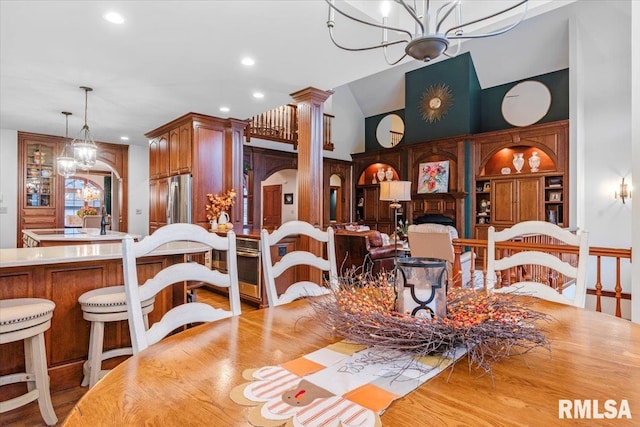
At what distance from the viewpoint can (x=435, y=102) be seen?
855 cm

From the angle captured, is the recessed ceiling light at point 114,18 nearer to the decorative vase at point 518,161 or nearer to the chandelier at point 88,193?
the decorative vase at point 518,161

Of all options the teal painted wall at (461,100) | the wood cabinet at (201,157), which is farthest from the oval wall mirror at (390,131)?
the wood cabinet at (201,157)

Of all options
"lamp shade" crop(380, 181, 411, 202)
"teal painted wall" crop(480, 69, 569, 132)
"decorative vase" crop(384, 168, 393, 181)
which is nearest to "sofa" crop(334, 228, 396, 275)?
"lamp shade" crop(380, 181, 411, 202)

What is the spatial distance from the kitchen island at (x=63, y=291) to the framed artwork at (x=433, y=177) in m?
6.82

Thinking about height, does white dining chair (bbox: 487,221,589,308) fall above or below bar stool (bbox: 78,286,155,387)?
above

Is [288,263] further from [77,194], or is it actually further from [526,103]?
[77,194]

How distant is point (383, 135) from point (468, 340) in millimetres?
9741

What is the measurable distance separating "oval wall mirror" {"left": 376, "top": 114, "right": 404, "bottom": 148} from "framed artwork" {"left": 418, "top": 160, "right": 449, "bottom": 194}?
1.63 meters

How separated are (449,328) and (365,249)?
4073mm

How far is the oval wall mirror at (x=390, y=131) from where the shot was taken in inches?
393

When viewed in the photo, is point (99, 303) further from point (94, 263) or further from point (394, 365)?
point (394, 365)

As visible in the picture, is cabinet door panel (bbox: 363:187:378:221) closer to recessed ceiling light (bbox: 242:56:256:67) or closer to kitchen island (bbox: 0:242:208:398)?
recessed ceiling light (bbox: 242:56:256:67)

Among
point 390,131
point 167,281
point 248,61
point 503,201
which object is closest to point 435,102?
point 390,131

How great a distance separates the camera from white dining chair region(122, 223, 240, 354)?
118 centimetres
